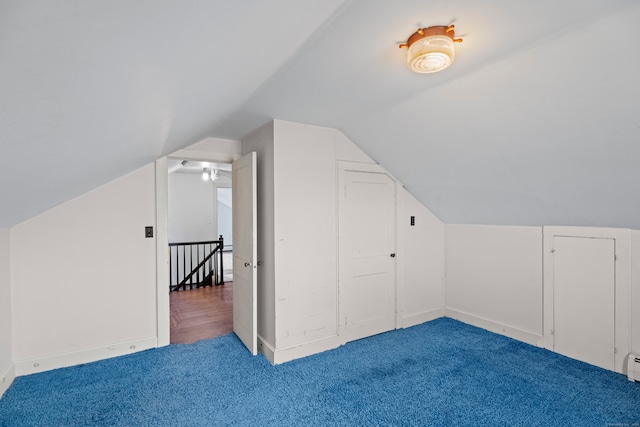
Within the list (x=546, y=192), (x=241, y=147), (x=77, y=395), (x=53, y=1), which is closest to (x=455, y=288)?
(x=546, y=192)

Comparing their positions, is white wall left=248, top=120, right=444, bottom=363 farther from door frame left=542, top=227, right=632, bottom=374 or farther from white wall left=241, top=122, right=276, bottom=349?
door frame left=542, top=227, right=632, bottom=374

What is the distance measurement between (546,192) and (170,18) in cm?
299

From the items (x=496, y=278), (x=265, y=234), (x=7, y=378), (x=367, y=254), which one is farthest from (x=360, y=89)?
(x=7, y=378)

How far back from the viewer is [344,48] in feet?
5.61

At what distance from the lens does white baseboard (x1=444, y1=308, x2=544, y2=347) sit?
3.14 meters

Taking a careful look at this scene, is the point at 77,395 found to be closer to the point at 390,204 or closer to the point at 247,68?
the point at 247,68

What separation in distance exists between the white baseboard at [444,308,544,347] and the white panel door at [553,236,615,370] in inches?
7.4

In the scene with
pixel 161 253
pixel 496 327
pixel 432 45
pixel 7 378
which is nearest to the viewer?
pixel 432 45

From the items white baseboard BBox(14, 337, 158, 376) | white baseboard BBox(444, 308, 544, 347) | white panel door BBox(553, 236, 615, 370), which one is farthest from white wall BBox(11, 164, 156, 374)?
white panel door BBox(553, 236, 615, 370)

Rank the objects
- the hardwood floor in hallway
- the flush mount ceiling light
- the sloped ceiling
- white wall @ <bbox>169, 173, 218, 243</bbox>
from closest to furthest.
→ 1. the sloped ceiling
2. the flush mount ceiling light
3. the hardwood floor in hallway
4. white wall @ <bbox>169, 173, 218, 243</bbox>

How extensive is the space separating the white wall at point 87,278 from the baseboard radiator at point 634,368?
424 centimetres

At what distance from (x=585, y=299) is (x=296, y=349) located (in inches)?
107

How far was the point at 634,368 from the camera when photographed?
2.45 m

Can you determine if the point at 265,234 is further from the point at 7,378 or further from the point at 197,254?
the point at 197,254
